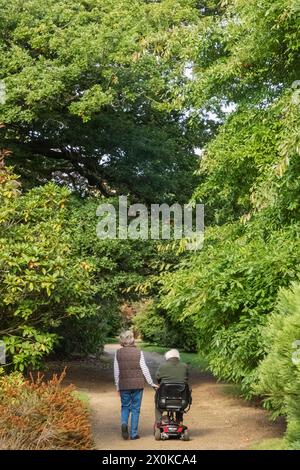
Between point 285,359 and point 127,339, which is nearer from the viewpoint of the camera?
point 285,359

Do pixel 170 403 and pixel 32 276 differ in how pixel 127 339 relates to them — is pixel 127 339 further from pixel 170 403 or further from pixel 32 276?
pixel 32 276

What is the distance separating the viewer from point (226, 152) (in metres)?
13.3

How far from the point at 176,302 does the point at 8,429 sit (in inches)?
180

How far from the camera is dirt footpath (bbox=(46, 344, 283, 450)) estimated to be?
36.5ft

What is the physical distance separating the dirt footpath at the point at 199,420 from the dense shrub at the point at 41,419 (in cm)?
109

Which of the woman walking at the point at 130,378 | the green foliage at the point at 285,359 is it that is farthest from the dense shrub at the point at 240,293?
the green foliage at the point at 285,359

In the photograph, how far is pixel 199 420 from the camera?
14.6 m

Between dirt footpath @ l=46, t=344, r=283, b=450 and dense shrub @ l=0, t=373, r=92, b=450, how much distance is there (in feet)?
3.58

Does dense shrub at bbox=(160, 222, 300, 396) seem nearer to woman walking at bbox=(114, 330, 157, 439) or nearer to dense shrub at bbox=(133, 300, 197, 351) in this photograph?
woman walking at bbox=(114, 330, 157, 439)

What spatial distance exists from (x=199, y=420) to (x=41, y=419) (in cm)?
602

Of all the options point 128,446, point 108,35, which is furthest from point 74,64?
point 128,446

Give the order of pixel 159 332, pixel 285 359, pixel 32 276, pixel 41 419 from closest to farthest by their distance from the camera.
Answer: pixel 285 359, pixel 41 419, pixel 32 276, pixel 159 332

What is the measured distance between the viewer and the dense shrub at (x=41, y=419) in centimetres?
885

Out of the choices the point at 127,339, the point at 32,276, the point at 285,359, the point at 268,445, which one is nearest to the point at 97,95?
the point at 32,276
